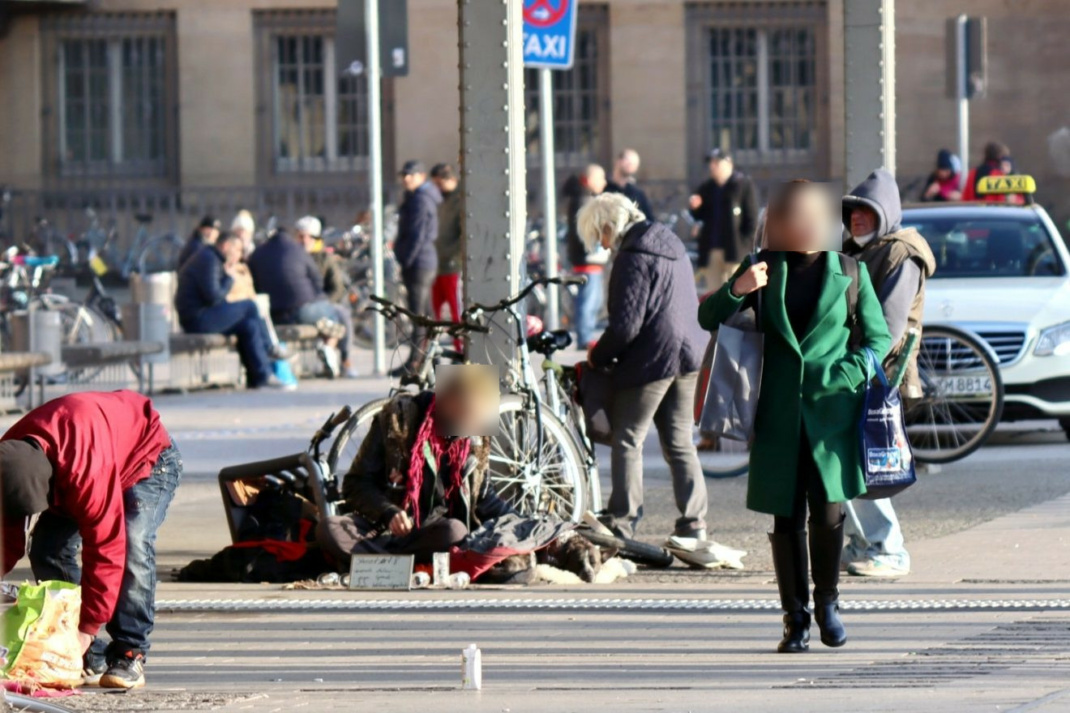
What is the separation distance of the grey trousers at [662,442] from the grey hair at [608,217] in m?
0.75

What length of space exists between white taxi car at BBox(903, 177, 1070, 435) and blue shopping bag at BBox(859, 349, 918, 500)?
5280 millimetres

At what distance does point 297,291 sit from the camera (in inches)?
754

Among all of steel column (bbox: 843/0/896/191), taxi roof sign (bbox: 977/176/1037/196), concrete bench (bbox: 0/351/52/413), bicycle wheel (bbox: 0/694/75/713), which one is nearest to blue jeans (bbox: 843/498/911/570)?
steel column (bbox: 843/0/896/191)

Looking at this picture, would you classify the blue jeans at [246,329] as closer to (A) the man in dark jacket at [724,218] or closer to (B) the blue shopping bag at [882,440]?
(A) the man in dark jacket at [724,218]

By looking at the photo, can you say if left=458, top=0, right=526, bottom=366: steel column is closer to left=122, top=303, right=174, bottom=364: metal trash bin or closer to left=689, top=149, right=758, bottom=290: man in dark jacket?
left=122, top=303, right=174, bottom=364: metal trash bin

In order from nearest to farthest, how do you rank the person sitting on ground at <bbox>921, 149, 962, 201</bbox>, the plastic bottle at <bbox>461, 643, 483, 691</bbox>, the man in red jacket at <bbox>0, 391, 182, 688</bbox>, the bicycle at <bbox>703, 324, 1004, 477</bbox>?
the man in red jacket at <bbox>0, 391, 182, 688</bbox> < the plastic bottle at <bbox>461, 643, 483, 691</bbox> < the bicycle at <bbox>703, 324, 1004, 477</bbox> < the person sitting on ground at <bbox>921, 149, 962, 201</bbox>

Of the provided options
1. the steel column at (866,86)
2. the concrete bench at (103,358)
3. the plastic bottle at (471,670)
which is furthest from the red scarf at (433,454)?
the concrete bench at (103,358)

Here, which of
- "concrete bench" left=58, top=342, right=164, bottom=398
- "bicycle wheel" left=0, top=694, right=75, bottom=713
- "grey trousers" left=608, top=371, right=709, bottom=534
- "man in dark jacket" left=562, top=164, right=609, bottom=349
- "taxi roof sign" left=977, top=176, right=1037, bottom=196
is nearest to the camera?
"bicycle wheel" left=0, top=694, right=75, bottom=713

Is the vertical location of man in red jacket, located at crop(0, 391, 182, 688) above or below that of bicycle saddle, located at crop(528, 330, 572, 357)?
below

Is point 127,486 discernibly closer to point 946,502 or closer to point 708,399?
point 708,399

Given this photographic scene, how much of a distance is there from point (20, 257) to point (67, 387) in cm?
770

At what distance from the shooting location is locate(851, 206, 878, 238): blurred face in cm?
899

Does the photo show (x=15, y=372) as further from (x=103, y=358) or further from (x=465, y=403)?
(x=465, y=403)

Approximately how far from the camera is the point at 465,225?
1002 centimetres
